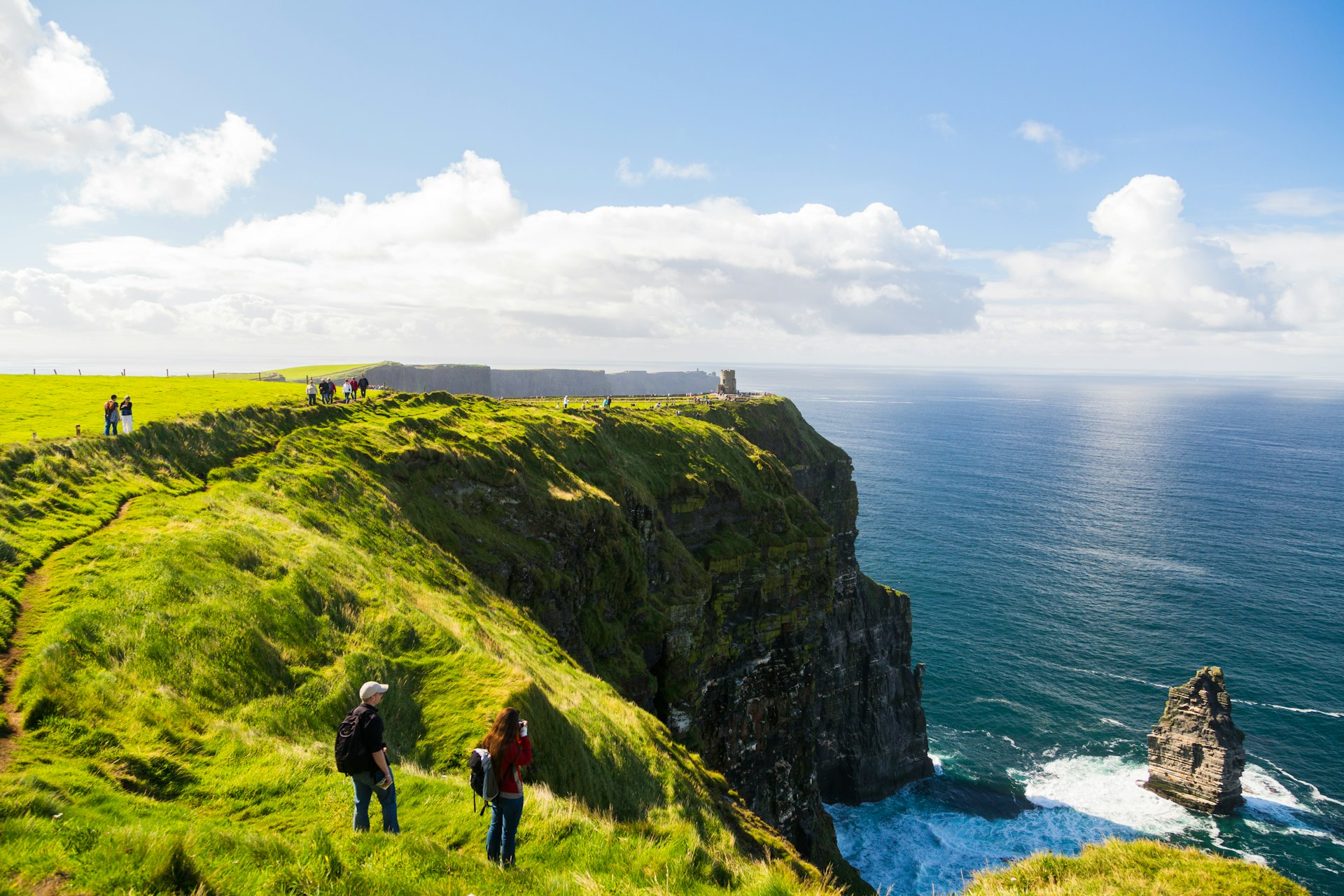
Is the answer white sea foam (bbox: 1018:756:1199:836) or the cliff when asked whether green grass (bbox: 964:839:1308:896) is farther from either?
white sea foam (bbox: 1018:756:1199:836)

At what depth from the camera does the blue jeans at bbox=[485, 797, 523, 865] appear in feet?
37.0

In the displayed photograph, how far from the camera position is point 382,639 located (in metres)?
19.5

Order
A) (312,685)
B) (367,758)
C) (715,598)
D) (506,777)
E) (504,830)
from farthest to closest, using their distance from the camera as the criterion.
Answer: (715,598)
(312,685)
(504,830)
(506,777)
(367,758)

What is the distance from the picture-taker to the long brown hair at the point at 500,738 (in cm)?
1109

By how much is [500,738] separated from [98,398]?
41.9 metres

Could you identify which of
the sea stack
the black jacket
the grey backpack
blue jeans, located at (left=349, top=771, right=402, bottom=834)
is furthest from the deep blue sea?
the black jacket

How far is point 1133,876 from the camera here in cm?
1593

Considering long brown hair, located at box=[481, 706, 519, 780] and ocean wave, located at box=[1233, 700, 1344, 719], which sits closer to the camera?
long brown hair, located at box=[481, 706, 519, 780]

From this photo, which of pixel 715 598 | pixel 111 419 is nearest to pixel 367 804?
pixel 111 419

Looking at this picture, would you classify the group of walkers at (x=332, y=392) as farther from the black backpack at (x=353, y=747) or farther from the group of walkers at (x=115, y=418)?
the black backpack at (x=353, y=747)

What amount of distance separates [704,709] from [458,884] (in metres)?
34.6

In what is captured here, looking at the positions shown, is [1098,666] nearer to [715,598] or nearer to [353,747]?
[715,598]

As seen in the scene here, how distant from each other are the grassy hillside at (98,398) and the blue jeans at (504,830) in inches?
1028

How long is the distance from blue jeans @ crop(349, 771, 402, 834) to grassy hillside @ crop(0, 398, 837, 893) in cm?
41
